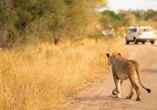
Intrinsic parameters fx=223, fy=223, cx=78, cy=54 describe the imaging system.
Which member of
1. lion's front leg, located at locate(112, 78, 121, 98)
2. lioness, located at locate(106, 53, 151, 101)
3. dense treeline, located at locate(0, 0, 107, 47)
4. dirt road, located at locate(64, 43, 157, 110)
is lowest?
dirt road, located at locate(64, 43, 157, 110)

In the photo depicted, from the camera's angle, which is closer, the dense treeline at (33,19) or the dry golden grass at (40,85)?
the dry golden grass at (40,85)

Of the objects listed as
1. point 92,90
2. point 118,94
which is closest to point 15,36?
point 92,90

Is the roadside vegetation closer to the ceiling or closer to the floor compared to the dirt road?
closer to the ceiling

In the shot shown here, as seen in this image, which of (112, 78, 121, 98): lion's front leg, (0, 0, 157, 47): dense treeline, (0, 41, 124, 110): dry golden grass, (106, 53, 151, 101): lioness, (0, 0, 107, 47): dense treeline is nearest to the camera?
(0, 41, 124, 110): dry golden grass

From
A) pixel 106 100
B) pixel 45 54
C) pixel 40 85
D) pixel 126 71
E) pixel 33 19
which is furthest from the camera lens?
pixel 33 19

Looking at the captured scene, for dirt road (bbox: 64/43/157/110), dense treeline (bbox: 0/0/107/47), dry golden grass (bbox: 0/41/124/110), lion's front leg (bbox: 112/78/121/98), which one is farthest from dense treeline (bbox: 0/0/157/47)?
lion's front leg (bbox: 112/78/121/98)

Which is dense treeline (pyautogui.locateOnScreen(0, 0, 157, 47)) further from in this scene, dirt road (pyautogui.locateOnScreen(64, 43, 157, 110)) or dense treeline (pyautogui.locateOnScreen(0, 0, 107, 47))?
dirt road (pyautogui.locateOnScreen(64, 43, 157, 110))

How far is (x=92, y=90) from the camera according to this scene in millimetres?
6242

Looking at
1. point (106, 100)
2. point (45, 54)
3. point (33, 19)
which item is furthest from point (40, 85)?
point (33, 19)

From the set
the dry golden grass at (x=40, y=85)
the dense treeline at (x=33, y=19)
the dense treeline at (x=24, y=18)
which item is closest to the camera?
the dry golden grass at (x=40, y=85)

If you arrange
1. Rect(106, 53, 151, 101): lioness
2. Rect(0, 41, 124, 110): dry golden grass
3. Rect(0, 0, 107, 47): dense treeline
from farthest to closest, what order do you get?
Rect(0, 0, 107, 47): dense treeline < Rect(106, 53, 151, 101): lioness < Rect(0, 41, 124, 110): dry golden grass

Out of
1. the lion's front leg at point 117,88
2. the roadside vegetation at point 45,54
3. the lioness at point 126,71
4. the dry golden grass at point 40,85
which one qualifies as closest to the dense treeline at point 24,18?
the roadside vegetation at point 45,54

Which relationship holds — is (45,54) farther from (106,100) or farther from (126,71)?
(126,71)

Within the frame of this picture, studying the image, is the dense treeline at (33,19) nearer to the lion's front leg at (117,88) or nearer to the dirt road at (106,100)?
the dirt road at (106,100)
